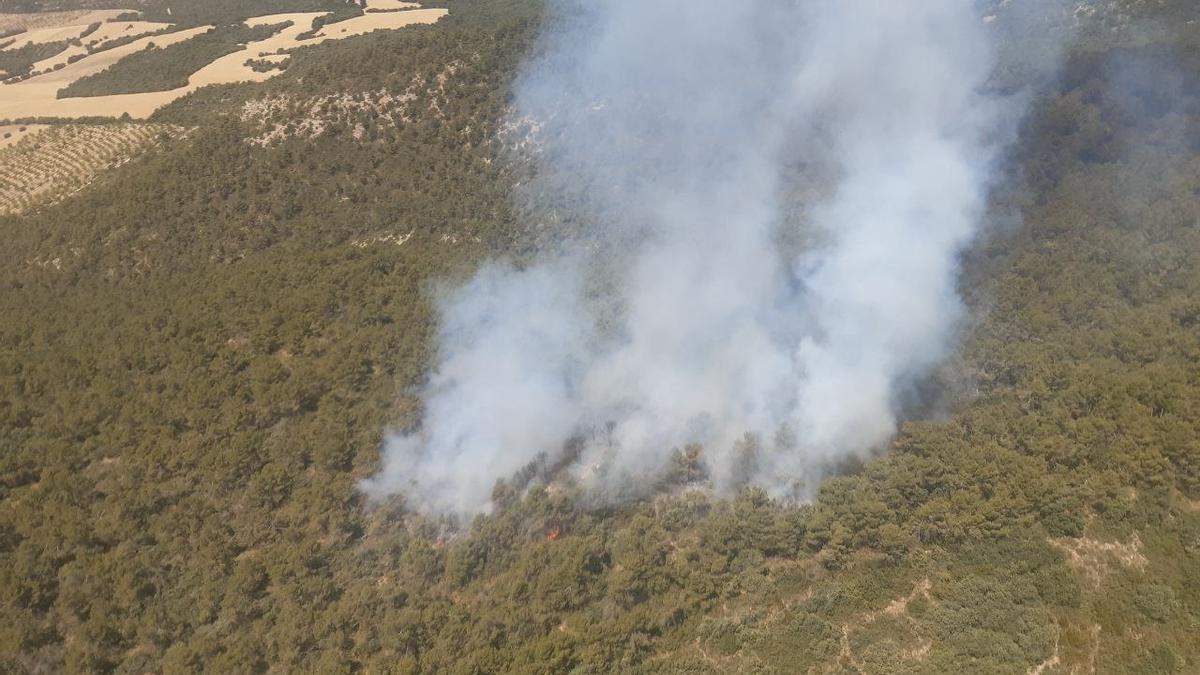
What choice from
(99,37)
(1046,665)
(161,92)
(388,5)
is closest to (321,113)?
(161,92)

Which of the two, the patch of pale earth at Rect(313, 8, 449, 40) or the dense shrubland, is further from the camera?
the patch of pale earth at Rect(313, 8, 449, 40)

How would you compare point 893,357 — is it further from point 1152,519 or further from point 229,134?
point 229,134

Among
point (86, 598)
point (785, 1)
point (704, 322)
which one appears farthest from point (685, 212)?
point (86, 598)

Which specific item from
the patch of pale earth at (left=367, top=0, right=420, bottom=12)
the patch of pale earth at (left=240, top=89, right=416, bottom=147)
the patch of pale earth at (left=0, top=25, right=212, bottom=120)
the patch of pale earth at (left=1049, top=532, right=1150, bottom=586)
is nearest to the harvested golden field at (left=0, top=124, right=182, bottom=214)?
the patch of pale earth at (left=0, top=25, right=212, bottom=120)

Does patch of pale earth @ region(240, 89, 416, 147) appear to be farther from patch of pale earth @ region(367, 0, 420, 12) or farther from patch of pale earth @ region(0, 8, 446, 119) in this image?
patch of pale earth @ region(367, 0, 420, 12)

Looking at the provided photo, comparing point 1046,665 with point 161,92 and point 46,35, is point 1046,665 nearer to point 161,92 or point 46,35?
point 161,92

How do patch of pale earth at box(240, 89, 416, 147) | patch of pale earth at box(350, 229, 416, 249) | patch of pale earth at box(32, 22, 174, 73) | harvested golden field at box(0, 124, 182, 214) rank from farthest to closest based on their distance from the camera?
patch of pale earth at box(32, 22, 174, 73), harvested golden field at box(0, 124, 182, 214), patch of pale earth at box(240, 89, 416, 147), patch of pale earth at box(350, 229, 416, 249)
